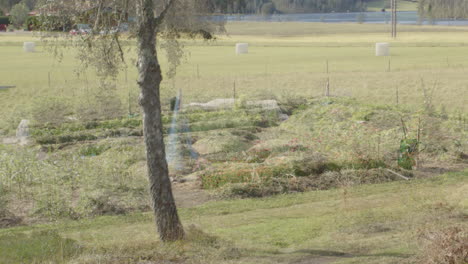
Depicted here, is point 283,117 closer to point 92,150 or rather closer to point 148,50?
point 92,150

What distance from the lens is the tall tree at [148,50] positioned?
487 inches

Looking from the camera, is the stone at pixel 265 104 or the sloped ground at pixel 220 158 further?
the stone at pixel 265 104

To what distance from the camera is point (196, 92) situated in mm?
38812

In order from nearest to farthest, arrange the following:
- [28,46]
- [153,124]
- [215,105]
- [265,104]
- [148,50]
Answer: [148,50]
[153,124]
[265,104]
[215,105]
[28,46]

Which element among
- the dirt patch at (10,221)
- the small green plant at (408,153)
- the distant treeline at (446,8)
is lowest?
the dirt patch at (10,221)

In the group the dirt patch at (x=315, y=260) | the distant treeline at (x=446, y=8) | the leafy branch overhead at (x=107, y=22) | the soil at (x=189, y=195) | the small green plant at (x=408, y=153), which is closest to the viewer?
the dirt patch at (x=315, y=260)

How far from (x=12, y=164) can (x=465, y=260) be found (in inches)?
542

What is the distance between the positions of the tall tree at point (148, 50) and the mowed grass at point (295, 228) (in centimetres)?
71

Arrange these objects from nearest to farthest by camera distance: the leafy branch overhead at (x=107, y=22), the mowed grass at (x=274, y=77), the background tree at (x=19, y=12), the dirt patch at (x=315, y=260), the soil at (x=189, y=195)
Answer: the dirt patch at (x=315, y=260), the leafy branch overhead at (x=107, y=22), the soil at (x=189, y=195), the mowed grass at (x=274, y=77), the background tree at (x=19, y=12)

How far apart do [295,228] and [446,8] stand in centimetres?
18613

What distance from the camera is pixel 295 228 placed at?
46.0ft

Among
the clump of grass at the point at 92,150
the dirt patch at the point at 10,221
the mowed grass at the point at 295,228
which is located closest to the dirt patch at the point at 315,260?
the mowed grass at the point at 295,228

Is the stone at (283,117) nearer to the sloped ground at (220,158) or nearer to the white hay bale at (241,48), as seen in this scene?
the sloped ground at (220,158)

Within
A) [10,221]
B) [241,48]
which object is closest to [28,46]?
[241,48]
